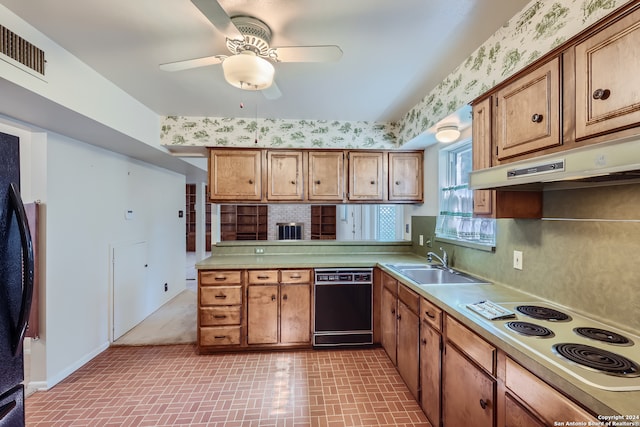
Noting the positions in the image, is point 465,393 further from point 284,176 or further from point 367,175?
point 284,176

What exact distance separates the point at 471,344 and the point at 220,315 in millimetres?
2252

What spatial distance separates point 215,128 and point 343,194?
163 cm

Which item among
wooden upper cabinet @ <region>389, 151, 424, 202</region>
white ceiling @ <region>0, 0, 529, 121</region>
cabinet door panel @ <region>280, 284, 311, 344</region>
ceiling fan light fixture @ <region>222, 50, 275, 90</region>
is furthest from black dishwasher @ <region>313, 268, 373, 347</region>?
ceiling fan light fixture @ <region>222, 50, 275, 90</region>

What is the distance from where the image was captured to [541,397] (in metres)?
0.96

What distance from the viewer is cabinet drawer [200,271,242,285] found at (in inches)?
108

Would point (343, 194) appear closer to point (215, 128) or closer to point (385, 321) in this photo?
point (385, 321)

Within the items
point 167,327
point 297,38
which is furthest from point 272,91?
point 167,327

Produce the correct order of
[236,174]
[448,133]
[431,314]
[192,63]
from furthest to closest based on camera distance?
[236,174]
[448,133]
[431,314]
[192,63]

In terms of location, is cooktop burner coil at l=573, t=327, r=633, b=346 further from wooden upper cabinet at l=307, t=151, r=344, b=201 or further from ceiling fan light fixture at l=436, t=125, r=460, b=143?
wooden upper cabinet at l=307, t=151, r=344, b=201

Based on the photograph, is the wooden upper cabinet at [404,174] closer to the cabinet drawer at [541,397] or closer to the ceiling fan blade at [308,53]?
the ceiling fan blade at [308,53]

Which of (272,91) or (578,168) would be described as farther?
(272,91)

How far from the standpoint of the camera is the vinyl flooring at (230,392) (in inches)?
75.0

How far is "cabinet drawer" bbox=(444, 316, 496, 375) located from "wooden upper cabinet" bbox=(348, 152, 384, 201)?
73.1 inches

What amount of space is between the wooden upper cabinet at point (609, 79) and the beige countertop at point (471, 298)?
0.84 metres
